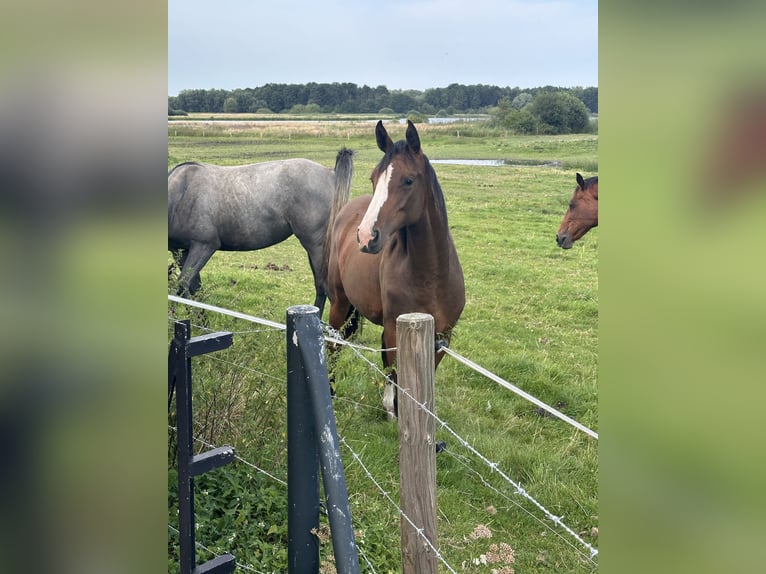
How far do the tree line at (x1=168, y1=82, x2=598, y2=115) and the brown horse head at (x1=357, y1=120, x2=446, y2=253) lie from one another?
→ 34.8ft

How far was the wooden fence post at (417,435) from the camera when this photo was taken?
1847mm

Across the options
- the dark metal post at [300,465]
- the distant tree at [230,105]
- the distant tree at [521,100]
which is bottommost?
the dark metal post at [300,465]

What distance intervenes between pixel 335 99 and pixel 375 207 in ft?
42.4

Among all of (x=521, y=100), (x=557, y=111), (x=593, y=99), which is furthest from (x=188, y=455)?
(x=521, y=100)

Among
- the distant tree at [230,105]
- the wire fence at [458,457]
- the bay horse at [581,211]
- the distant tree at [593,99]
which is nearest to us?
the distant tree at [593,99]

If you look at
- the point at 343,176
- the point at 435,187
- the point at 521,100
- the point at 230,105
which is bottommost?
the point at 435,187

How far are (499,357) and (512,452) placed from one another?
1775 mm

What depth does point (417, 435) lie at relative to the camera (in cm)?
192

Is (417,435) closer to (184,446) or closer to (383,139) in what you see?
(184,446)

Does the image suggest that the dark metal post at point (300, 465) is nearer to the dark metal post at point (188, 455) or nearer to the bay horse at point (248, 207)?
the dark metal post at point (188, 455)

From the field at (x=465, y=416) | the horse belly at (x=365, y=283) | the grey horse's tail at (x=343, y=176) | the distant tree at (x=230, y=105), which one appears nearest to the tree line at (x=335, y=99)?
the distant tree at (x=230, y=105)

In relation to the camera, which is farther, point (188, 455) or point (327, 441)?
point (188, 455)

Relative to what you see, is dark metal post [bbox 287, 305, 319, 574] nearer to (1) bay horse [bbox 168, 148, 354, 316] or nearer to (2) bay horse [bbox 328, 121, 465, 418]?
(2) bay horse [bbox 328, 121, 465, 418]
